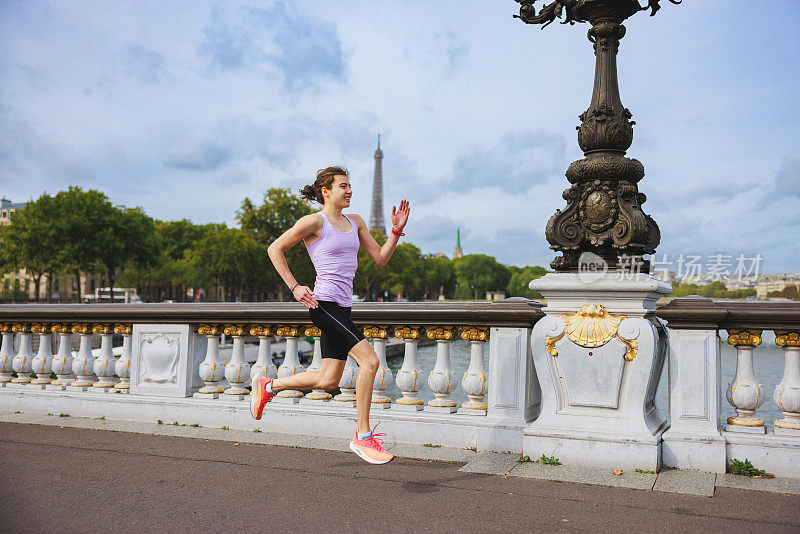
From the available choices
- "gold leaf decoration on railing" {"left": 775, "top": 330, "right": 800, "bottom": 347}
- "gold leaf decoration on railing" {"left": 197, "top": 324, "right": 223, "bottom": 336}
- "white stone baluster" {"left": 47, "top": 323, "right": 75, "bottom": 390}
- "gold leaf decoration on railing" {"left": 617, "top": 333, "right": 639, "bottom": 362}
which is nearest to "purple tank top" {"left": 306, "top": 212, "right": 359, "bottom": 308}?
"gold leaf decoration on railing" {"left": 617, "top": 333, "right": 639, "bottom": 362}

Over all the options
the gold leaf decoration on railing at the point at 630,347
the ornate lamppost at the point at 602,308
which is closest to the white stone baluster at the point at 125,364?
the ornate lamppost at the point at 602,308

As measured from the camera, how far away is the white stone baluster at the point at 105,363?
6891mm

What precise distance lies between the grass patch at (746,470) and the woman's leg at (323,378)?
2.72 meters

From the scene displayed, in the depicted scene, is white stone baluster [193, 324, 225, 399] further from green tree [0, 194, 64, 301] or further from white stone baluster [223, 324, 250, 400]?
green tree [0, 194, 64, 301]

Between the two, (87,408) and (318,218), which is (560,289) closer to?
(318,218)

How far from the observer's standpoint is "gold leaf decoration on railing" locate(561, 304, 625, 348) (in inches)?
186

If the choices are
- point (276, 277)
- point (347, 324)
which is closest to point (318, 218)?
point (347, 324)

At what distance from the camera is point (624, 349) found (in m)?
4.67

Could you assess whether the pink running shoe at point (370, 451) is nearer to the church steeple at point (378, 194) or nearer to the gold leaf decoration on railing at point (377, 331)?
the gold leaf decoration on railing at point (377, 331)

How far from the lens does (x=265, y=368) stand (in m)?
6.18

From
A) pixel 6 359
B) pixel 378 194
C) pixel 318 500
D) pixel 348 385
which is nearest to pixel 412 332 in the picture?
pixel 348 385

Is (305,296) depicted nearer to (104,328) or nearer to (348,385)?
(348,385)

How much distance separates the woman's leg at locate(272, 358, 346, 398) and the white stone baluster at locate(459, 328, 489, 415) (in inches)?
45.9

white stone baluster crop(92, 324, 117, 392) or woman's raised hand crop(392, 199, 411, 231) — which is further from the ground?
woman's raised hand crop(392, 199, 411, 231)
